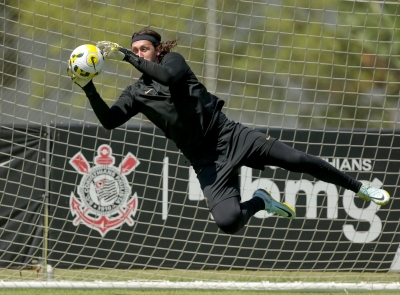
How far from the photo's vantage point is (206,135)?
505 centimetres

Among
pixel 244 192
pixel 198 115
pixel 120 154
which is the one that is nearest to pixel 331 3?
pixel 244 192

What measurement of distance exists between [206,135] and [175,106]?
0.35 meters

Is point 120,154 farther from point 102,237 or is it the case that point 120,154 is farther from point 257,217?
point 257,217

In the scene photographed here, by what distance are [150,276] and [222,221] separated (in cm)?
287

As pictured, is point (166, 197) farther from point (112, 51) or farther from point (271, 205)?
point (112, 51)

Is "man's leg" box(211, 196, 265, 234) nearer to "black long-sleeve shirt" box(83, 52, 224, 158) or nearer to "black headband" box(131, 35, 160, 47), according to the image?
"black long-sleeve shirt" box(83, 52, 224, 158)

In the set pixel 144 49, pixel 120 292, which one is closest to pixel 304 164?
pixel 144 49

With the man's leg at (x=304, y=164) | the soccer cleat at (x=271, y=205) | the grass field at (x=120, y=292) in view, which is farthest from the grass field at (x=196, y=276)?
the man's leg at (x=304, y=164)

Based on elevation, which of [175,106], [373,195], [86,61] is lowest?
[373,195]

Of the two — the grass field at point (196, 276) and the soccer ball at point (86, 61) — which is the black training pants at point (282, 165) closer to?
the soccer ball at point (86, 61)

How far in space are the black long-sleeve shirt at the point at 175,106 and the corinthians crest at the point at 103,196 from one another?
8.44 feet

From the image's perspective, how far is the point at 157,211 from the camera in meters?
7.69

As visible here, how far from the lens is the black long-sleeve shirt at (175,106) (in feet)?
16.1

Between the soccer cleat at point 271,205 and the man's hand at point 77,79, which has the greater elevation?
the man's hand at point 77,79
